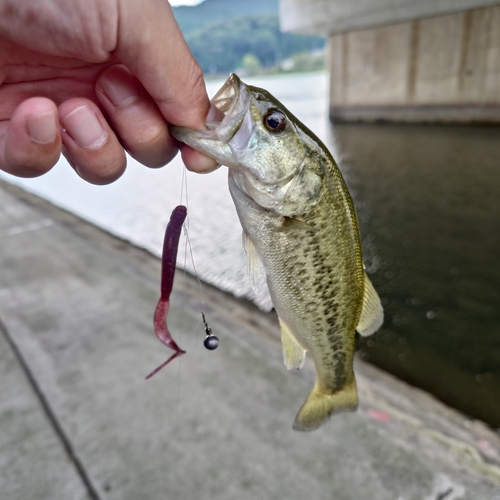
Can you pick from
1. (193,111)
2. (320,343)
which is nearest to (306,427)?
(320,343)

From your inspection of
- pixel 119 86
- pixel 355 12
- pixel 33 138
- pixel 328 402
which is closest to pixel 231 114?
pixel 119 86

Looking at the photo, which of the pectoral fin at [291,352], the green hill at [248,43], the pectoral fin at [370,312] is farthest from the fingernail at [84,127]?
the green hill at [248,43]

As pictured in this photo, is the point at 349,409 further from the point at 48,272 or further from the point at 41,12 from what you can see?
the point at 48,272

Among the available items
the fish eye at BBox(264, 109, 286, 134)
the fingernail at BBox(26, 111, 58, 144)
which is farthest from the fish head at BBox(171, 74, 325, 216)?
the fingernail at BBox(26, 111, 58, 144)

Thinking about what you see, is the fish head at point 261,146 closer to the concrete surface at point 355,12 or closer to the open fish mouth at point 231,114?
the open fish mouth at point 231,114

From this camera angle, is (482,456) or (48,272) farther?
(48,272)

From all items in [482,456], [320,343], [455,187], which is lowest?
[455,187]

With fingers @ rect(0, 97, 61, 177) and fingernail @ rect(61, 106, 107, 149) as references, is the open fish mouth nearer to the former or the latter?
fingernail @ rect(61, 106, 107, 149)
